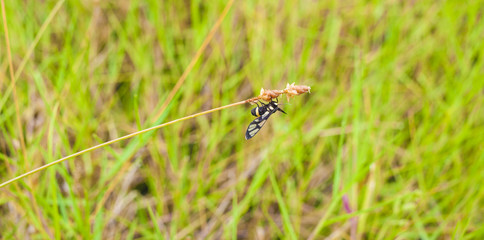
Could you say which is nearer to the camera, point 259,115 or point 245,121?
point 259,115

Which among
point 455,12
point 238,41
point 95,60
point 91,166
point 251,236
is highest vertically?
point 455,12

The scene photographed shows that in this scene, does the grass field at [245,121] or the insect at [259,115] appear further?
the grass field at [245,121]

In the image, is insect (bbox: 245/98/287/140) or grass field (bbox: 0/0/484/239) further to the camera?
grass field (bbox: 0/0/484/239)

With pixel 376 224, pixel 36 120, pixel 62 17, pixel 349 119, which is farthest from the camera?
pixel 62 17

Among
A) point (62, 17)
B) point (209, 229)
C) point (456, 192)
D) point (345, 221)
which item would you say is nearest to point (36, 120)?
point (62, 17)

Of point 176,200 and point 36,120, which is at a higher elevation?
point 36,120

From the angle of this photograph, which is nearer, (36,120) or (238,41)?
(36,120)

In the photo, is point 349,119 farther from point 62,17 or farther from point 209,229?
point 62,17

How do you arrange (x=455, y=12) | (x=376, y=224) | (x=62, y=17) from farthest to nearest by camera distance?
(x=455, y=12) < (x=62, y=17) < (x=376, y=224)
